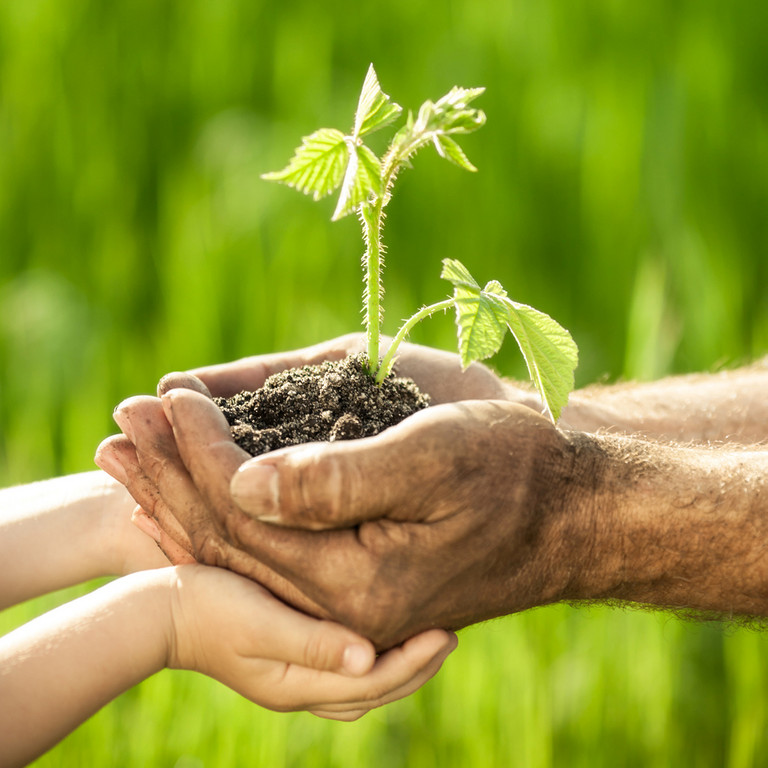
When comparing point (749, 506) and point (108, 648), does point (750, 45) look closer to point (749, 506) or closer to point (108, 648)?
point (749, 506)

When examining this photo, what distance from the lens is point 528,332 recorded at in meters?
0.86

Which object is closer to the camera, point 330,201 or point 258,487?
point 258,487

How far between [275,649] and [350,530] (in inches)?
5.1

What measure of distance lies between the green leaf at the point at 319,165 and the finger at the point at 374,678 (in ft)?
1.46

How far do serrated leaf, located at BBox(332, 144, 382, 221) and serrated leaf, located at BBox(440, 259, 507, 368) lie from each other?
11 centimetres

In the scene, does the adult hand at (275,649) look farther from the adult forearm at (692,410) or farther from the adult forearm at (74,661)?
the adult forearm at (692,410)

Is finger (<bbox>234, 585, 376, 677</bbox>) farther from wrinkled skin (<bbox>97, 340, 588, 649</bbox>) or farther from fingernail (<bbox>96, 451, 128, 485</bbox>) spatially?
fingernail (<bbox>96, 451, 128, 485</bbox>)

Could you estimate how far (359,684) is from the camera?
84 cm

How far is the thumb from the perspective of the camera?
75 centimetres

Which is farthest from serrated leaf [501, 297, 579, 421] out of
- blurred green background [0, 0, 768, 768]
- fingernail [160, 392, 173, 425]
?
blurred green background [0, 0, 768, 768]

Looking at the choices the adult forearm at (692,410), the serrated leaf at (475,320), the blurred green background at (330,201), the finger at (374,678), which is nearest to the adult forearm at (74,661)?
the finger at (374,678)

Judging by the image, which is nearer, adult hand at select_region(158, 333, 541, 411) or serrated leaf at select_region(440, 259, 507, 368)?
serrated leaf at select_region(440, 259, 507, 368)

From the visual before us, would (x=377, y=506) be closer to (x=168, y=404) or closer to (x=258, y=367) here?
(x=168, y=404)

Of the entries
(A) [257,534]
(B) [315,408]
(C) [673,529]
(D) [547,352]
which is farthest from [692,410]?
(A) [257,534]
